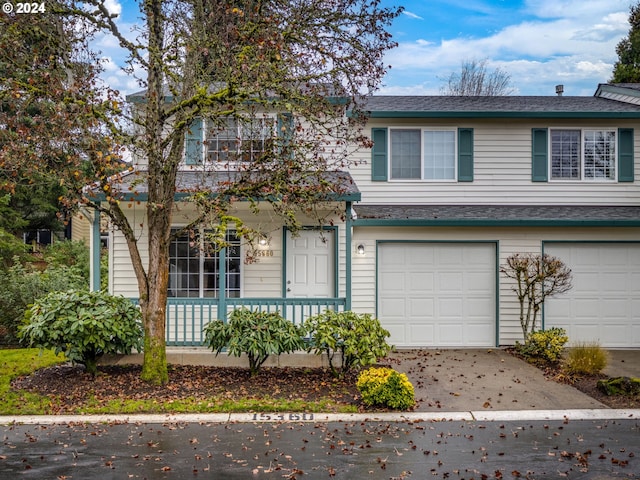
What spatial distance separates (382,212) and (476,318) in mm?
2935

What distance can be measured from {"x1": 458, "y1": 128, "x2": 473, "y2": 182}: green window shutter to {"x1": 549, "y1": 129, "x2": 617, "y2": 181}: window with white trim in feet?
5.91

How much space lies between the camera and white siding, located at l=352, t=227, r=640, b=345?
1152 centimetres

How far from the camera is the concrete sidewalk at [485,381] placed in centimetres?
768

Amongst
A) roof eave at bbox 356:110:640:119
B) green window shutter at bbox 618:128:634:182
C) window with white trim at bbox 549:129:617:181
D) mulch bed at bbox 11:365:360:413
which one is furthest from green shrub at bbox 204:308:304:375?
green window shutter at bbox 618:128:634:182

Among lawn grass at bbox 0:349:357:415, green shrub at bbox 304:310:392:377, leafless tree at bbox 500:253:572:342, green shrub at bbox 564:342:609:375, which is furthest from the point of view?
leafless tree at bbox 500:253:572:342

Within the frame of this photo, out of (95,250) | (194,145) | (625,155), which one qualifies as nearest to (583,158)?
(625,155)

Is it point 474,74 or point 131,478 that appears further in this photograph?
point 474,74

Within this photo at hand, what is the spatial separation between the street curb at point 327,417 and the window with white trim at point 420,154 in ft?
20.6

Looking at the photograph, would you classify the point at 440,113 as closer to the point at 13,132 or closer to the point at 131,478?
the point at 13,132

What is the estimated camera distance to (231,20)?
8.17 m

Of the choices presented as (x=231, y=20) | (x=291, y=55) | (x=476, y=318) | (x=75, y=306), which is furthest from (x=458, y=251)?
(x=75, y=306)

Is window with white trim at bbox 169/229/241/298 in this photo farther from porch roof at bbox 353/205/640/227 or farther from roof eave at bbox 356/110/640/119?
roof eave at bbox 356/110/640/119

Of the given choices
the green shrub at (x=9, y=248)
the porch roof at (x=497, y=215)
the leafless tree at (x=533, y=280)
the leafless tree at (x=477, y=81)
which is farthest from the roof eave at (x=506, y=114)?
the leafless tree at (x=477, y=81)
